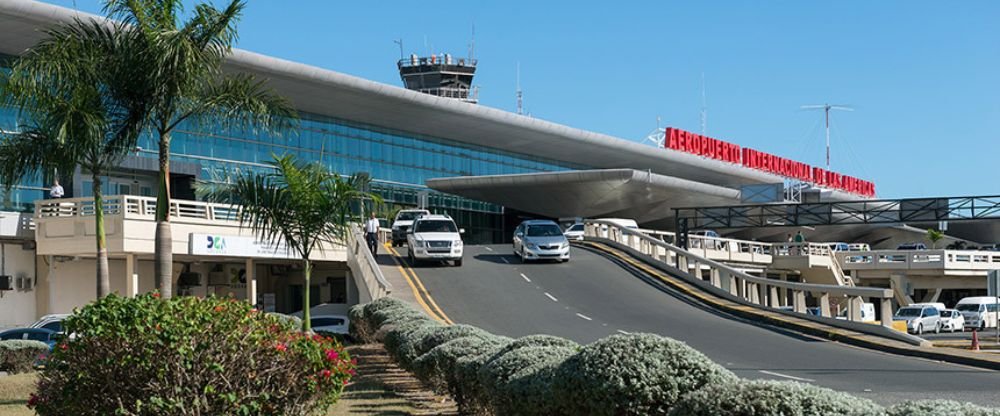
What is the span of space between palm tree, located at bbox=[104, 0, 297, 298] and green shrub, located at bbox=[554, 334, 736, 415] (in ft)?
46.2

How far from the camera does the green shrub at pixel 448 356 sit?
47.1 feet

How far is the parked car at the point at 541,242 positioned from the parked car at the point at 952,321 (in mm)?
24314

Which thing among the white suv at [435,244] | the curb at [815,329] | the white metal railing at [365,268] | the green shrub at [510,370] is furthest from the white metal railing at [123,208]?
the green shrub at [510,370]

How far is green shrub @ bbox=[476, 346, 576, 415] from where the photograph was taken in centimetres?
1065

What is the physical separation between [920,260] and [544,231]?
30.7m

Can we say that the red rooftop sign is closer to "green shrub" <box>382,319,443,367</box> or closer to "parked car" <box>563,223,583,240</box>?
"parked car" <box>563,223,583,240</box>

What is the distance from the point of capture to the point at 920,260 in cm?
6762

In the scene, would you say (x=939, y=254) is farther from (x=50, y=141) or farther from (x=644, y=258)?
(x=50, y=141)

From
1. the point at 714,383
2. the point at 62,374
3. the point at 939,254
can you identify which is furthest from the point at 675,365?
the point at 939,254

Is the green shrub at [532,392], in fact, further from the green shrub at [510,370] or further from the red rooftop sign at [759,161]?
the red rooftop sign at [759,161]

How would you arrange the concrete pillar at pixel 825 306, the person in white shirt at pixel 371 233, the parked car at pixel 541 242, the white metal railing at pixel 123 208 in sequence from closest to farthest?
the concrete pillar at pixel 825 306, the white metal railing at pixel 123 208, the person in white shirt at pixel 371 233, the parked car at pixel 541 242

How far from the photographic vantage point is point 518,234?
4772cm

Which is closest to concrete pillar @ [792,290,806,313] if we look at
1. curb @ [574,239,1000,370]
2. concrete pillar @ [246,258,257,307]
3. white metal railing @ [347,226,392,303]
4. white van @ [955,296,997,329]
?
curb @ [574,239,1000,370]

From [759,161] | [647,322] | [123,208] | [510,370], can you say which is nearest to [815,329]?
[647,322]
